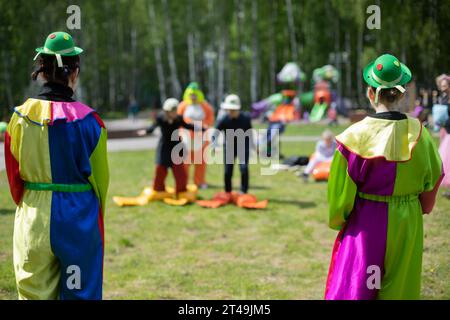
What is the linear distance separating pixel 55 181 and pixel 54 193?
66 millimetres

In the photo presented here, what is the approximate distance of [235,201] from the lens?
914 cm

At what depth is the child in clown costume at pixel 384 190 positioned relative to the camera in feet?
10.3

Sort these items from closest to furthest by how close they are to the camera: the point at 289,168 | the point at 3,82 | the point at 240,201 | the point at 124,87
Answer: the point at 3,82
the point at 240,201
the point at 289,168
the point at 124,87

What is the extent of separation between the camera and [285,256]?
629cm

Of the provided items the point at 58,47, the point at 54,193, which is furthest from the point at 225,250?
the point at 58,47

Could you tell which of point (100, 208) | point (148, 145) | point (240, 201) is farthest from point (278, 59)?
point (100, 208)

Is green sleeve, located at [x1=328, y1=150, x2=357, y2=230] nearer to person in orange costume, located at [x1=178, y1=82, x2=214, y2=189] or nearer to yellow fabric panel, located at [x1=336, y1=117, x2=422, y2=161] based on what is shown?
yellow fabric panel, located at [x1=336, y1=117, x2=422, y2=161]

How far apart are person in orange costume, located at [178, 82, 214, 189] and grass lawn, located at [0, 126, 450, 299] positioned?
0.72 m

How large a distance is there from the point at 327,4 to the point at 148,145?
46.5ft

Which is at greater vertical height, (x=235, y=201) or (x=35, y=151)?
(x=35, y=151)

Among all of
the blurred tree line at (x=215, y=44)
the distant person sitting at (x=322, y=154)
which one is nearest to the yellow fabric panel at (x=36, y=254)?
the distant person sitting at (x=322, y=154)

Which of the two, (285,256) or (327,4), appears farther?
(327,4)

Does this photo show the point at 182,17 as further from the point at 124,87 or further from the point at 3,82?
the point at 3,82

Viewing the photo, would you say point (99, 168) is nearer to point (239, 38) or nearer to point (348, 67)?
point (239, 38)
